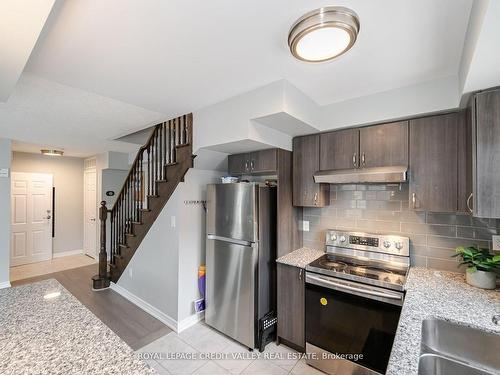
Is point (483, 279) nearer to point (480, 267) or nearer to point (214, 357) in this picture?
point (480, 267)

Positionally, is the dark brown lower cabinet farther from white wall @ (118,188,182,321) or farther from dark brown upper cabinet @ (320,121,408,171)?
white wall @ (118,188,182,321)

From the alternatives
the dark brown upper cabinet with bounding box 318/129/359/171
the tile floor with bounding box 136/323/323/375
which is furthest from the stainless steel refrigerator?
the dark brown upper cabinet with bounding box 318/129/359/171

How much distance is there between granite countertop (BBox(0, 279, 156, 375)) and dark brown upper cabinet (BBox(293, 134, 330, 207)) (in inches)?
78.1

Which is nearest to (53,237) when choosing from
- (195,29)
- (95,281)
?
(95,281)

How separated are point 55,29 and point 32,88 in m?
1.07

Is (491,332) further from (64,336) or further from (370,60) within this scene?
(64,336)

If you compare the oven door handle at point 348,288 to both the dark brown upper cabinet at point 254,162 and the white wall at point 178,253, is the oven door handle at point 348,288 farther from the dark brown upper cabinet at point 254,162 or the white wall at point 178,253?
the white wall at point 178,253

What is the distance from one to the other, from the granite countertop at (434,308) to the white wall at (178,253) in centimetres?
218

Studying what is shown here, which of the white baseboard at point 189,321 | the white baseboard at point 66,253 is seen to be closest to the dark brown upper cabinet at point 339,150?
the white baseboard at point 189,321

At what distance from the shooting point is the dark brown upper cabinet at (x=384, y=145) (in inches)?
78.8

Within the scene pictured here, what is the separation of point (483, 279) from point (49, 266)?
265 inches

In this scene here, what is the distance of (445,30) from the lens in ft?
4.26

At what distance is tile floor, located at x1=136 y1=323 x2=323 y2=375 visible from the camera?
210 centimetres

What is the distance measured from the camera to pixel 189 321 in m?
2.78
